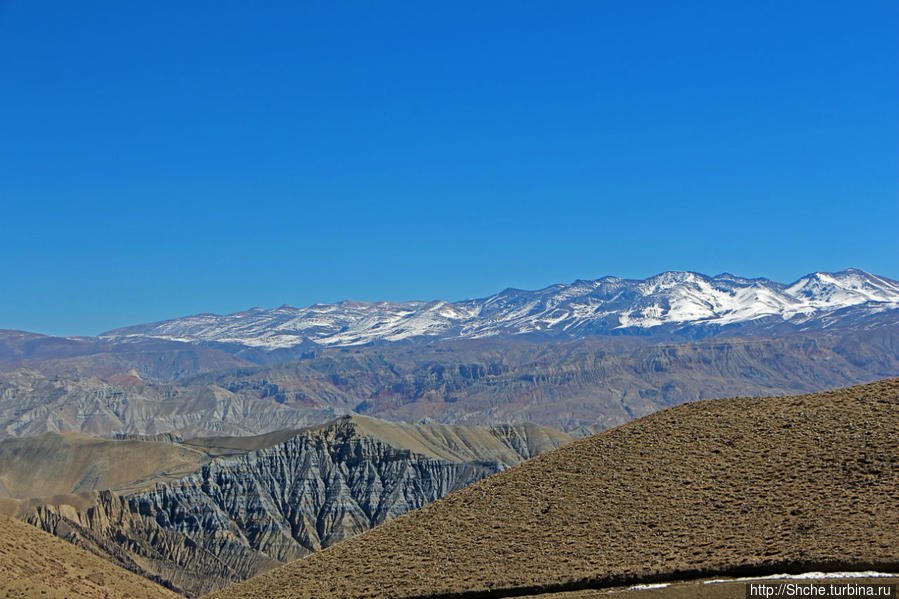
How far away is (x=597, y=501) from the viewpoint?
44.4 m

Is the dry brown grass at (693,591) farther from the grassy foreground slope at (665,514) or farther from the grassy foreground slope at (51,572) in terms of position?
the grassy foreground slope at (51,572)

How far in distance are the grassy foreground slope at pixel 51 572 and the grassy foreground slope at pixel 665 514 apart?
17323mm

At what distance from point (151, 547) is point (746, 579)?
517 feet

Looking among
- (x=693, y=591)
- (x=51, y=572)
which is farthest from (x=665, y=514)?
(x=51, y=572)

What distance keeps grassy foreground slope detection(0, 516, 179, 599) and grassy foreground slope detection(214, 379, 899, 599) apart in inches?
682

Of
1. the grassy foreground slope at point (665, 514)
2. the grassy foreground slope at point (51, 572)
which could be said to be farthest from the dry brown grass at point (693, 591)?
the grassy foreground slope at point (51, 572)

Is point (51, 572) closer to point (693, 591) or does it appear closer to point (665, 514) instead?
point (665, 514)

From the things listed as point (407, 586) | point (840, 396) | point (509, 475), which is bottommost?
point (407, 586)

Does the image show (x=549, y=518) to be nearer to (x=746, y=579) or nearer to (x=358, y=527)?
(x=746, y=579)

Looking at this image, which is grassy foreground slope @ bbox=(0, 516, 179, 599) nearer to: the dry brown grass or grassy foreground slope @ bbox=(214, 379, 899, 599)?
grassy foreground slope @ bbox=(214, 379, 899, 599)

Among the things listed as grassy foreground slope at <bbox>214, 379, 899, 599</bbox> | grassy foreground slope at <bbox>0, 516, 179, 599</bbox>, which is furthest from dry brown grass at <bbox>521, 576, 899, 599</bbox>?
grassy foreground slope at <bbox>0, 516, 179, 599</bbox>

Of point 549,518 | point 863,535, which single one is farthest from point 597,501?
point 863,535

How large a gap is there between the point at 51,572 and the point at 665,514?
39.9 metres

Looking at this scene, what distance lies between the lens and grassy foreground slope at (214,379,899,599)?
1437 inches
